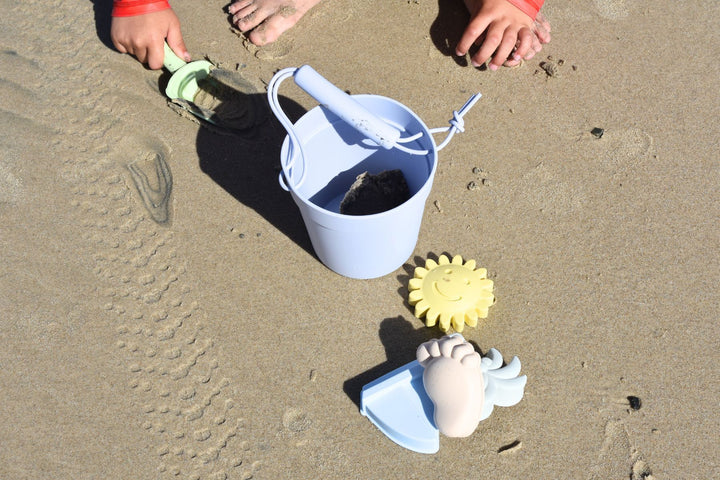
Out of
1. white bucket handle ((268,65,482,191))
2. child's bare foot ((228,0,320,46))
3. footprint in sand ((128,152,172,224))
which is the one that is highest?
white bucket handle ((268,65,482,191))

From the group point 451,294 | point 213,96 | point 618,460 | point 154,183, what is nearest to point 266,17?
point 213,96

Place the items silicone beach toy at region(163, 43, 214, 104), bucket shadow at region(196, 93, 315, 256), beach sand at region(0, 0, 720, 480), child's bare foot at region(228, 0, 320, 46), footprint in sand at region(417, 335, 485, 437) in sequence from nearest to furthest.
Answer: footprint in sand at region(417, 335, 485, 437) < beach sand at region(0, 0, 720, 480) < bucket shadow at region(196, 93, 315, 256) < silicone beach toy at region(163, 43, 214, 104) < child's bare foot at region(228, 0, 320, 46)

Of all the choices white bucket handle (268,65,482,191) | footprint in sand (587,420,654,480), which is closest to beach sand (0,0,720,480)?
footprint in sand (587,420,654,480)

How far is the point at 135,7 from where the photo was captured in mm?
1912

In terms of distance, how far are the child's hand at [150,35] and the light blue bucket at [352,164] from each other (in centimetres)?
70

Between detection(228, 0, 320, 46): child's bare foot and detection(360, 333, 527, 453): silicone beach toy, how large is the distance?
124 centimetres

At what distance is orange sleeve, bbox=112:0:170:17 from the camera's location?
191 cm

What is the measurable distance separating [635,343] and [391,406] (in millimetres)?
668

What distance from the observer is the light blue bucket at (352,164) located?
4.36ft

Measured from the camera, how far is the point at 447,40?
6.81 feet

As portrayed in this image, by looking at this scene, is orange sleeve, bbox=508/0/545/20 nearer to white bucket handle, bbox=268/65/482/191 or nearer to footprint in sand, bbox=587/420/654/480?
white bucket handle, bbox=268/65/482/191

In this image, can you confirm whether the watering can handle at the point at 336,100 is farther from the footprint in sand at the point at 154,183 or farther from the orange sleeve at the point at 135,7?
the orange sleeve at the point at 135,7

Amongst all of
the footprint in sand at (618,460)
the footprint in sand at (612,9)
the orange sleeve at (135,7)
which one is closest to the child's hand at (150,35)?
the orange sleeve at (135,7)

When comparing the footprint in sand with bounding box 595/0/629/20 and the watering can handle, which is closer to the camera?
the watering can handle
